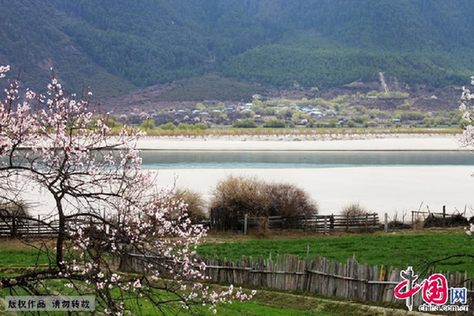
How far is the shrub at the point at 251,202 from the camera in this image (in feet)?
97.5

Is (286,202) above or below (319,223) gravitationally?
above

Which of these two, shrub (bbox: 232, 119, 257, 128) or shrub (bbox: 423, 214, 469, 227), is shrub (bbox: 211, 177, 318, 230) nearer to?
shrub (bbox: 423, 214, 469, 227)

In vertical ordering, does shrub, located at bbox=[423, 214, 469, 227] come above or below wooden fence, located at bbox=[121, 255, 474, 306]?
above

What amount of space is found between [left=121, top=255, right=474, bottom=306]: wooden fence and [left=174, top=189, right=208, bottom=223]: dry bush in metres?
9.68

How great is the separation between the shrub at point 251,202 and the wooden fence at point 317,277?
1011 centimetres

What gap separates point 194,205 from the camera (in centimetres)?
3011

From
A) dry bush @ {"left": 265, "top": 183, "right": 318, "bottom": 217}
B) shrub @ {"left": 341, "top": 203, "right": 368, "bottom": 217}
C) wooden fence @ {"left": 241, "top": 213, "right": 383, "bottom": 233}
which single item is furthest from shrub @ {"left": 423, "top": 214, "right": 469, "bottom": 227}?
dry bush @ {"left": 265, "top": 183, "right": 318, "bottom": 217}

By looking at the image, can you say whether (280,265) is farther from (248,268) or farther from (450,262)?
(450,262)

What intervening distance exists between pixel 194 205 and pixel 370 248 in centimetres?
825

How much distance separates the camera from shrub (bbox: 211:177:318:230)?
2970 centimetres

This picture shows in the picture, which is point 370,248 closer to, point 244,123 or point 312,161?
point 312,161

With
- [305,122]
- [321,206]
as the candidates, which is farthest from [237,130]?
[321,206]

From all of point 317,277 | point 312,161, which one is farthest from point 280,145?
point 317,277

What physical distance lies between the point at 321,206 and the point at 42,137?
27.2 metres
